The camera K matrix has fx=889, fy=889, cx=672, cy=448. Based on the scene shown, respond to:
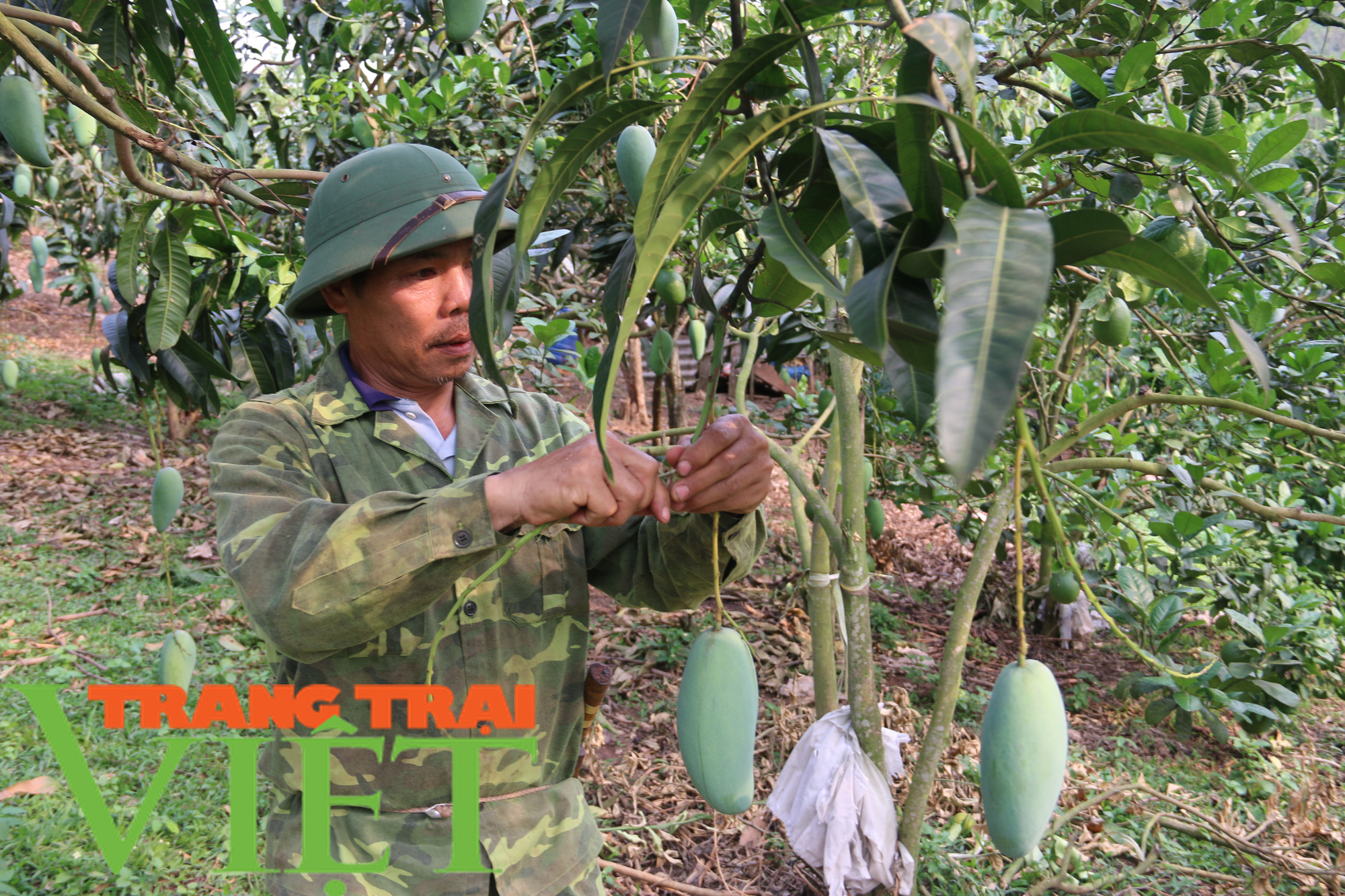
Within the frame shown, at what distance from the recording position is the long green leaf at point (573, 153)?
0.60 metres

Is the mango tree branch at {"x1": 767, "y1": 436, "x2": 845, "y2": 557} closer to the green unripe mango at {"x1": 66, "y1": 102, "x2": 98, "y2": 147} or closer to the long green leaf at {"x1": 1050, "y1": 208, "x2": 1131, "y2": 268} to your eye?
the long green leaf at {"x1": 1050, "y1": 208, "x2": 1131, "y2": 268}

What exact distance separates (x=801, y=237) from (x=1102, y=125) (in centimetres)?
19

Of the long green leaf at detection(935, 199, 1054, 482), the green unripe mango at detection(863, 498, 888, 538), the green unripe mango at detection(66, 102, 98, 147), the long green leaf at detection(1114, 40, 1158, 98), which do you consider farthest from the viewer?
the green unripe mango at detection(863, 498, 888, 538)

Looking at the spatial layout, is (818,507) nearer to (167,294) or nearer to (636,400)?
(167,294)

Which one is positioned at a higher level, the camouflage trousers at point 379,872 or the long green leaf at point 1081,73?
the long green leaf at point 1081,73

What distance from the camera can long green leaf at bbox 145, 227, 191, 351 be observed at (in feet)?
4.97

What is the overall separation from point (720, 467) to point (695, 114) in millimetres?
427

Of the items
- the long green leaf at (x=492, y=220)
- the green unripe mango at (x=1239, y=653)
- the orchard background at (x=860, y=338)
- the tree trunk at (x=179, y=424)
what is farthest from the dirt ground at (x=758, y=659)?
the long green leaf at (x=492, y=220)

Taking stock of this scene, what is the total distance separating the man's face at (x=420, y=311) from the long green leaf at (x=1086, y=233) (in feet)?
2.76

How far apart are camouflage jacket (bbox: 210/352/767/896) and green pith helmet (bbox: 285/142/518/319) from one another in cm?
20

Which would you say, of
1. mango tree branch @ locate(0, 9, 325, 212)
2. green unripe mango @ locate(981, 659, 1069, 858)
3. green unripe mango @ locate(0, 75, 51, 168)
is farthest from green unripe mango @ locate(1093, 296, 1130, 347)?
green unripe mango @ locate(0, 75, 51, 168)

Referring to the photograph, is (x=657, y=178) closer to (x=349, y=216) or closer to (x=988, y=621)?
(x=349, y=216)

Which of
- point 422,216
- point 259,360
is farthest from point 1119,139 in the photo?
point 259,360

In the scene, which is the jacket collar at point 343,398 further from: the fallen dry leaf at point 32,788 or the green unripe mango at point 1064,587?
the fallen dry leaf at point 32,788
